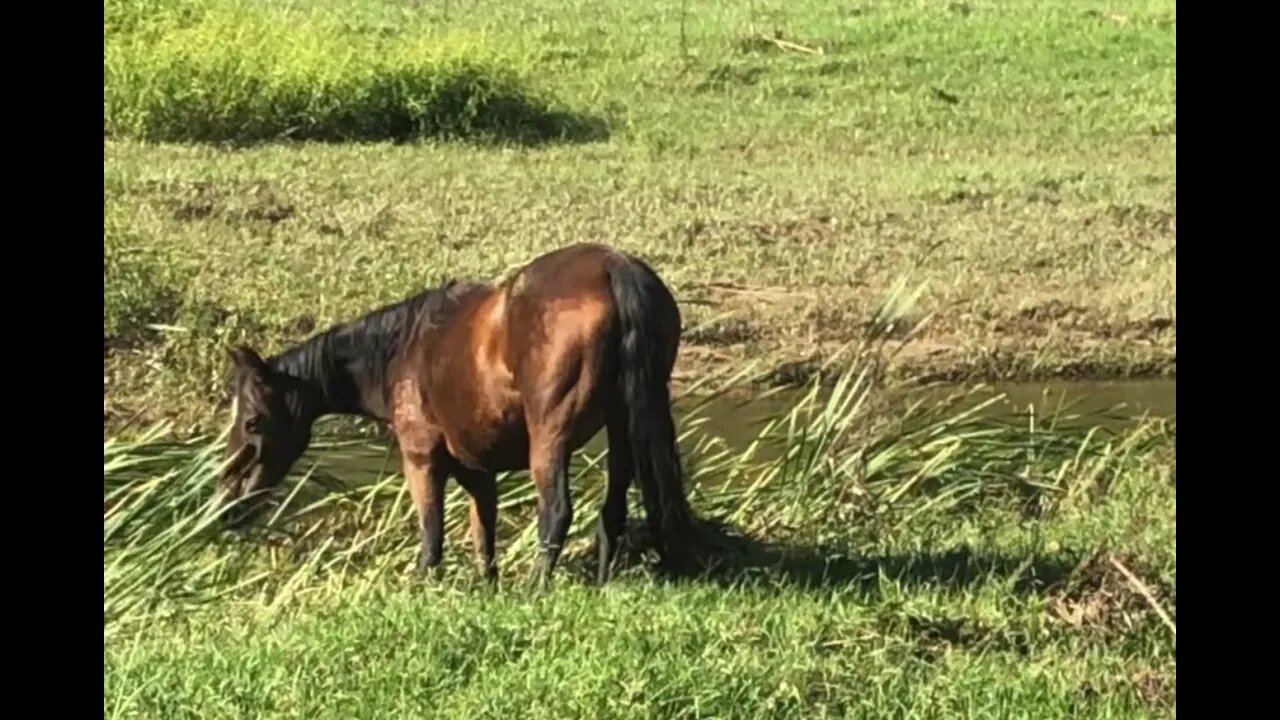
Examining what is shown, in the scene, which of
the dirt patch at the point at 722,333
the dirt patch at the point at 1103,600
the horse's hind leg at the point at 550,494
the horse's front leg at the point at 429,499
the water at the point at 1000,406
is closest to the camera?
the dirt patch at the point at 1103,600

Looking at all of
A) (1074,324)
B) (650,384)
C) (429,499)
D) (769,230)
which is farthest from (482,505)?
(769,230)

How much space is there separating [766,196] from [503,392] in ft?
22.7

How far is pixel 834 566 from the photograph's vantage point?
6047mm

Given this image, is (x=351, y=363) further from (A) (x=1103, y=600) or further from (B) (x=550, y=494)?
(A) (x=1103, y=600)

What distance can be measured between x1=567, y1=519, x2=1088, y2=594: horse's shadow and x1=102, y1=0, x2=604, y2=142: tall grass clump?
865 cm

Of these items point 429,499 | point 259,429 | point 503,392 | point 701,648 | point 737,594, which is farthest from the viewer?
point 259,429

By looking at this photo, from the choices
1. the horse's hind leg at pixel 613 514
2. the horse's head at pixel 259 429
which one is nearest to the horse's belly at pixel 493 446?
the horse's hind leg at pixel 613 514

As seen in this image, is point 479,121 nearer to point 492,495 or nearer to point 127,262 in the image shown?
point 127,262

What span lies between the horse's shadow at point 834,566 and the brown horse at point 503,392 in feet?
0.56

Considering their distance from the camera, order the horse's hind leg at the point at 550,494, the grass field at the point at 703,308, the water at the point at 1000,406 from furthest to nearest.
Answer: the water at the point at 1000,406, the horse's hind leg at the point at 550,494, the grass field at the point at 703,308

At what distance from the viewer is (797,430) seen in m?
7.86

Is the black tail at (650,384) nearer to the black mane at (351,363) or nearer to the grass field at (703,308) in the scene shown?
the grass field at (703,308)

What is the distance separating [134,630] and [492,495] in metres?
1.21

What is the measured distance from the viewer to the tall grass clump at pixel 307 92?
1420 centimetres
